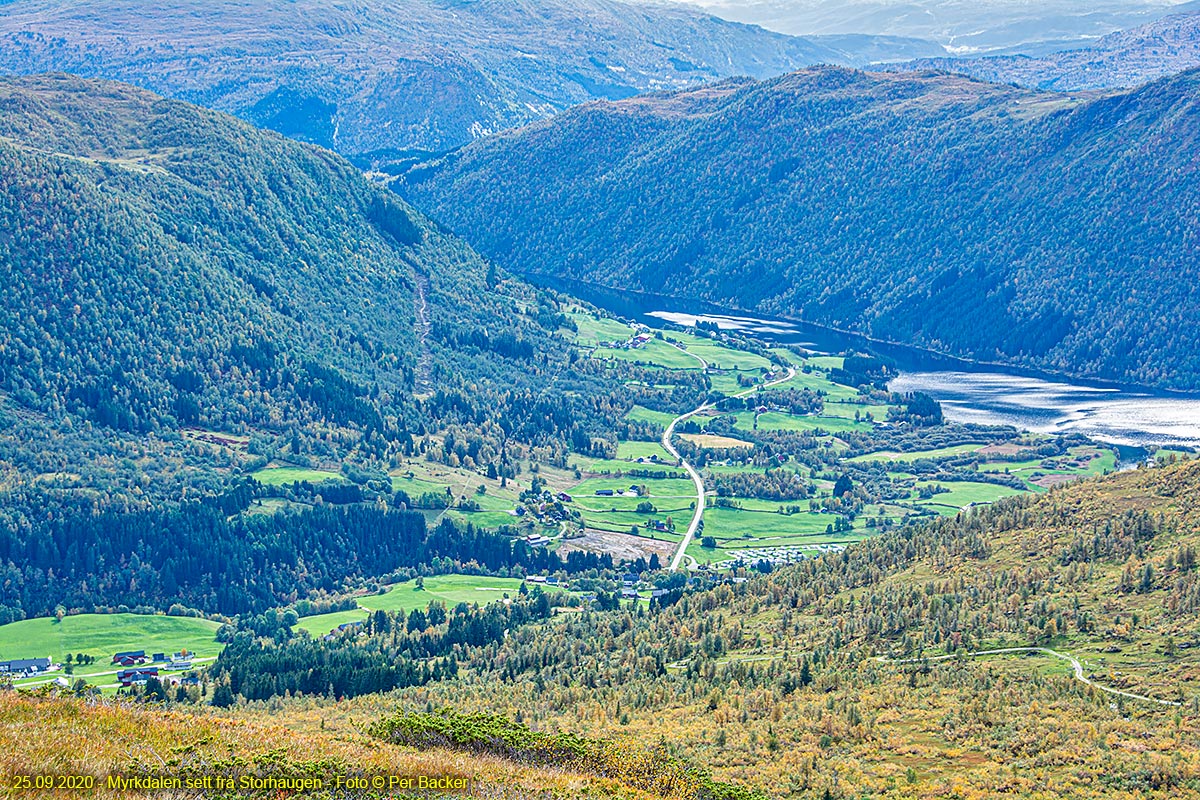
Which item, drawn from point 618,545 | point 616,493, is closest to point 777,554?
point 618,545

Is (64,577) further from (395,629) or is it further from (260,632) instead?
(395,629)

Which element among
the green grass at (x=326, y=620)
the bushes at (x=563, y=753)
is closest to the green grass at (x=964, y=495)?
the green grass at (x=326, y=620)

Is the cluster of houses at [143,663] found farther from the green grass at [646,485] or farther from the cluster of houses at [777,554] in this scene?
the green grass at [646,485]

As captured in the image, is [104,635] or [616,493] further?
[616,493]

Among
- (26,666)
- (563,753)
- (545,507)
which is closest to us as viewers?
(563,753)

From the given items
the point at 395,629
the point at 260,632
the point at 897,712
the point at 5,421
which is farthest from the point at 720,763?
the point at 5,421

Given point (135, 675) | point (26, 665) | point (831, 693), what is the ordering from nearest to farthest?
point (831, 693)
point (135, 675)
point (26, 665)

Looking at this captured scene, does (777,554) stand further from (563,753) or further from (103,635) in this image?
(563,753)
